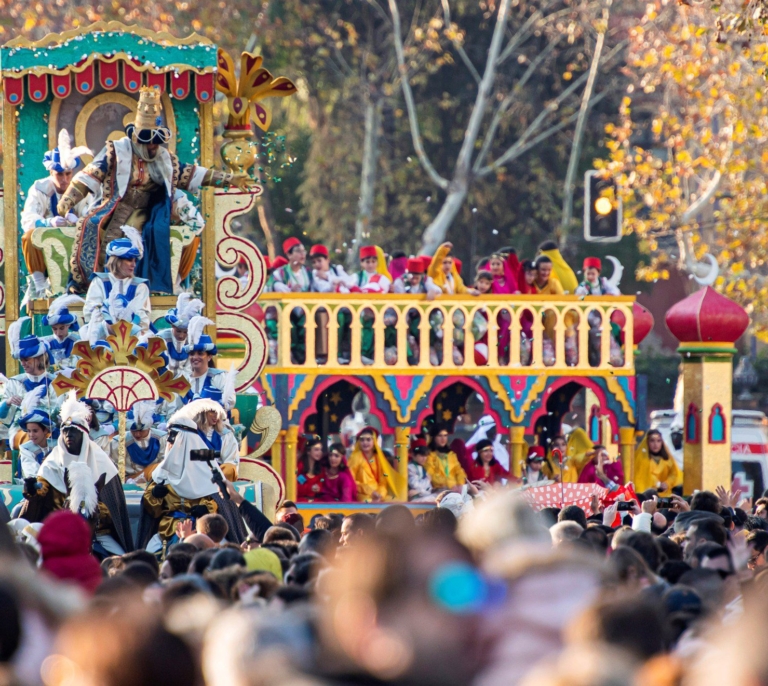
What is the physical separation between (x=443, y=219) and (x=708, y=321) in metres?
11.6

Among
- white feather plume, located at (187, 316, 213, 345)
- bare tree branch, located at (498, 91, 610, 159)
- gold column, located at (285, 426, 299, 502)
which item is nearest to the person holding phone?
gold column, located at (285, 426, 299, 502)

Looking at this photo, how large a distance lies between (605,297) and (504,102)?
13341mm

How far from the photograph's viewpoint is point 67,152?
14.9m

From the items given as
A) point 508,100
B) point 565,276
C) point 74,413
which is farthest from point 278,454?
point 508,100

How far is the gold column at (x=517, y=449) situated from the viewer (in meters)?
17.8

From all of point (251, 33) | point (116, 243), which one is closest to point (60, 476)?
point (116, 243)

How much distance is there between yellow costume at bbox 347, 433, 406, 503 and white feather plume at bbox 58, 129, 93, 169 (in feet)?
14.7

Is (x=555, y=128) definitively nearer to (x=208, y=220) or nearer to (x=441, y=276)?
(x=441, y=276)

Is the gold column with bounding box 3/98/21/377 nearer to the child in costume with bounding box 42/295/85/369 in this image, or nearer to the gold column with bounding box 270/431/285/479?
the child in costume with bounding box 42/295/85/369

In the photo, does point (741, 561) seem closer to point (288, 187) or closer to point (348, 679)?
point (348, 679)

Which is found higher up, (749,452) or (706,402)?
(706,402)

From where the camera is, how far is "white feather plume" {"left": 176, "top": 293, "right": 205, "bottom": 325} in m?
14.0

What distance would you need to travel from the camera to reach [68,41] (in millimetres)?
14945

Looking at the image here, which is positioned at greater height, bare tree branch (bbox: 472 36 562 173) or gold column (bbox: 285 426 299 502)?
bare tree branch (bbox: 472 36 562 173)
